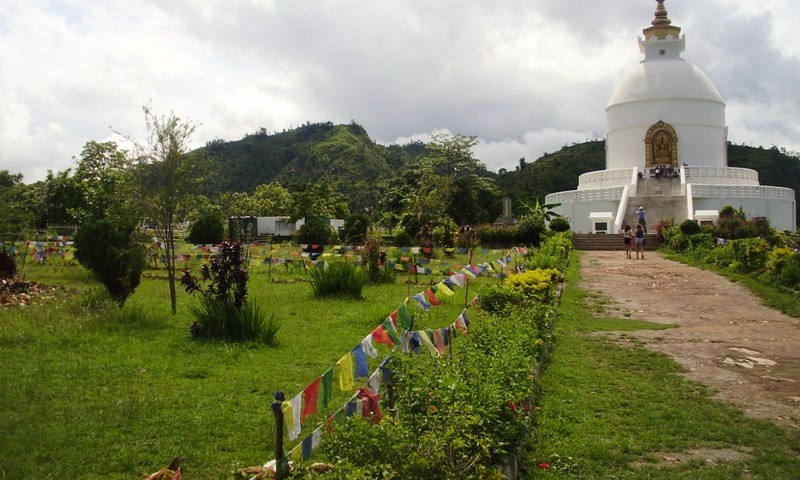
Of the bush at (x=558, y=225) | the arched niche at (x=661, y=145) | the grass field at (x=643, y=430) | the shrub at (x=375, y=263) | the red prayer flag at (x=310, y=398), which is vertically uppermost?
the arched niche at (x=661, y=145)

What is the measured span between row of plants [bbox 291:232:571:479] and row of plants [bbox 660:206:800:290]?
1234 cm

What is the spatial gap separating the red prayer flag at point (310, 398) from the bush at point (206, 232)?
88.0 feet

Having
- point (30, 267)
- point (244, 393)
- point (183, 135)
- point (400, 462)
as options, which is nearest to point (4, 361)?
point (244, 393)

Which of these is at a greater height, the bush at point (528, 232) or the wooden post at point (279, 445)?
the bush at point (528, 232)

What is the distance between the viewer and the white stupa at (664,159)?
36.5m

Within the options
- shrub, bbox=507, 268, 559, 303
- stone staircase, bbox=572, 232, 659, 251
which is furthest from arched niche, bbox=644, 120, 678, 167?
shrub, bbox=507, 268, 559, 303

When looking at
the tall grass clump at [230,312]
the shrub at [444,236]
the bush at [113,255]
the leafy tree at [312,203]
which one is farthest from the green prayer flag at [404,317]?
the leafy tree at [312,203]

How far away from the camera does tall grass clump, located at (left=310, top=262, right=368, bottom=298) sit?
13852 mm

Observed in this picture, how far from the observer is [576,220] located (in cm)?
3922

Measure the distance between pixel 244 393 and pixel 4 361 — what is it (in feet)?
10.4

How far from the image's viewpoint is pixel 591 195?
129 ft

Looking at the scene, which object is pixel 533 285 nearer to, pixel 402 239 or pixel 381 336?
pixel 381 336

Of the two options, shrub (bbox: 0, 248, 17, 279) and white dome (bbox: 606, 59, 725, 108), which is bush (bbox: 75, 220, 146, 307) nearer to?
shrub (bbox: 0, 248, 17, 279)

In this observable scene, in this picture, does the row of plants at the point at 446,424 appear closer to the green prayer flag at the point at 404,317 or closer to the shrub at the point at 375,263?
the green prayer flag at the point at 404,317
